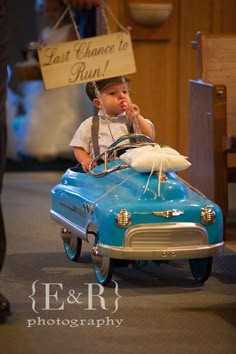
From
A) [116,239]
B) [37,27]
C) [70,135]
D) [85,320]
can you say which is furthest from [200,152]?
[37,27]

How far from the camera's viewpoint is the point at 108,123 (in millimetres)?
3873

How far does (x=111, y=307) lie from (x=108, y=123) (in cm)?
104

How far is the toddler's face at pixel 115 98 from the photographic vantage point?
3.88 meters

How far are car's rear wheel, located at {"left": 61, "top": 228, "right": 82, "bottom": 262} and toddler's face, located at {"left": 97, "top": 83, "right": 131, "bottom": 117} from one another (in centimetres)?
58

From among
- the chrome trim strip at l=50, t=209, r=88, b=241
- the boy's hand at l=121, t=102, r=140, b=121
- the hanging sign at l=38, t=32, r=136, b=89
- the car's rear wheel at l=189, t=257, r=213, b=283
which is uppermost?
the hanging sign at l=38, t=32, r=136, b=89

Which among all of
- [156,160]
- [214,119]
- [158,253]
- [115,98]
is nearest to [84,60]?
[115,98]

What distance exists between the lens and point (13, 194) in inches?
223

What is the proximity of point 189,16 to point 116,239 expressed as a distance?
300cm

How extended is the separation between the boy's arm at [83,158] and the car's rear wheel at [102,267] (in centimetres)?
48

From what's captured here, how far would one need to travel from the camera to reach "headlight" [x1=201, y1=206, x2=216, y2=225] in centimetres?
326

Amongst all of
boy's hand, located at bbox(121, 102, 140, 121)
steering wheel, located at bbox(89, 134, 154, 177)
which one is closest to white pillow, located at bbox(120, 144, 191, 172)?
steering wheel, located at bbox(89, 134, 154, 177)

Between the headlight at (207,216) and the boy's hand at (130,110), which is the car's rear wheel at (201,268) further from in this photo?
the boy's hand at (130,110)

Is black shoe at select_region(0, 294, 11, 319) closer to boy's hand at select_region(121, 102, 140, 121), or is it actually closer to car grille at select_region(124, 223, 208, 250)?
car grille at select_region(124, 223, 208, 250)

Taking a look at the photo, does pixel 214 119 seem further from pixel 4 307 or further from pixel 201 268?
pixel 4 307
